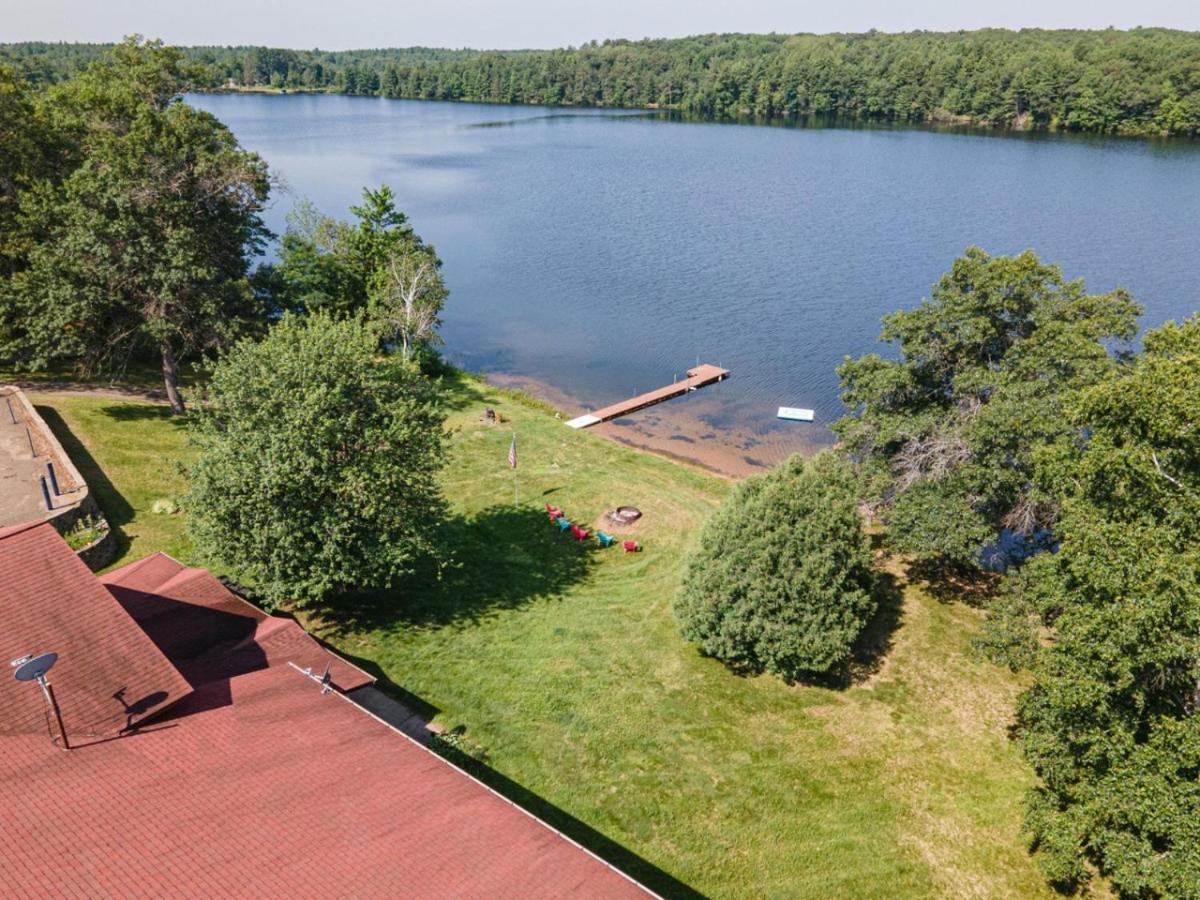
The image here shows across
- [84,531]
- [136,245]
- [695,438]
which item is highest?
[136,245]

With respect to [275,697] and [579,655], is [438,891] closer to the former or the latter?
[275,697]

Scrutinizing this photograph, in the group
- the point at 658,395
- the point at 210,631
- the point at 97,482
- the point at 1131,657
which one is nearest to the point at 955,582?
the point at 1131,657

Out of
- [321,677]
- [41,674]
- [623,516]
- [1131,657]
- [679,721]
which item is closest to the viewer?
[41,674]

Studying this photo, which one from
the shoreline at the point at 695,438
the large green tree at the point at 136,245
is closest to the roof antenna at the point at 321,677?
the large green tree at the point at 136,245

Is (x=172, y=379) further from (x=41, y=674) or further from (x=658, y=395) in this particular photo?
(x=41, y=674)

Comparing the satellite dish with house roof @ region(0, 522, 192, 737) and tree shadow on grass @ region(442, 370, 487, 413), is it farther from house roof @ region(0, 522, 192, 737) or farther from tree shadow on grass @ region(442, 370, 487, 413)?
tree shadow on grass @ region(442, 370, 487, 413)
